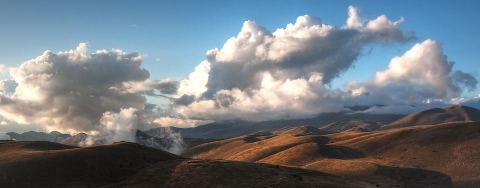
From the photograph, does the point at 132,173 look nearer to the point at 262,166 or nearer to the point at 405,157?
the point at 262,166

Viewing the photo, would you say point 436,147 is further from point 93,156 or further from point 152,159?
point 93,156

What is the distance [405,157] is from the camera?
11112 cm

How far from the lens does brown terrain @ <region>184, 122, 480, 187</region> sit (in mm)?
86988

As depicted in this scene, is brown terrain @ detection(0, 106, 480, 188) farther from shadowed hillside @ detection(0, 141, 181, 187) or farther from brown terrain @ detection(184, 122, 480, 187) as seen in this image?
brown terrain @ detection(184, 122, 480, 187)

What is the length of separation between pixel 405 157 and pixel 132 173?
243 feet

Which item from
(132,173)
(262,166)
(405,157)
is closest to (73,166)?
(132,173)

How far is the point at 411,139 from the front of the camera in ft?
414

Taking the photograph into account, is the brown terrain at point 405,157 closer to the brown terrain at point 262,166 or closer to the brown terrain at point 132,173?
the brown terrain at point 262,166

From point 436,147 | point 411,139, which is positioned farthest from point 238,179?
point 411,139

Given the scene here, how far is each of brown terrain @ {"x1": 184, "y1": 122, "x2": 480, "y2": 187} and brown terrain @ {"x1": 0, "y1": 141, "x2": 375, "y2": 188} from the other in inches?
775

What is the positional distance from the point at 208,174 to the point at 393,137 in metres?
87.4

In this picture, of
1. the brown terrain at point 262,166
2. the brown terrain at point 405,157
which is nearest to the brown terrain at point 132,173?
the brown terrain at point 262,166

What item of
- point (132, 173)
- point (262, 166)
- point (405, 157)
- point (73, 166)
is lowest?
point (405, 157)

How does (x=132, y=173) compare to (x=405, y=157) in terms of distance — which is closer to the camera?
(x=132, y=173)
